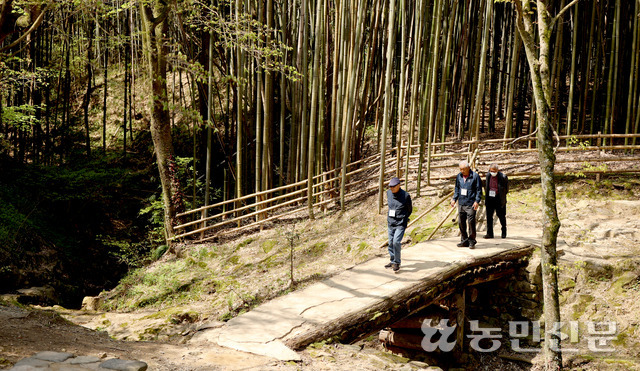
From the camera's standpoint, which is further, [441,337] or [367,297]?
[441,337]

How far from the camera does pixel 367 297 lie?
4.77m

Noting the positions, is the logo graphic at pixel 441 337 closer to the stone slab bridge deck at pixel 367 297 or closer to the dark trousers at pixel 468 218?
the stone slab bridge deck at pixel 367 297

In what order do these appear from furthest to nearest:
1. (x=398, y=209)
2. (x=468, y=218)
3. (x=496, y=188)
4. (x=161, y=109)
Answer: (x=161, y=109) → (x=496, y=188) → (x=468, y=218) → (x=398, y=209)

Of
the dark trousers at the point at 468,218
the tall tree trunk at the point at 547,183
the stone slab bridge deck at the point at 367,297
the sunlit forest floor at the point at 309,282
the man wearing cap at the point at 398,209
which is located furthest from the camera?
the dark trousers at the point at 468,218

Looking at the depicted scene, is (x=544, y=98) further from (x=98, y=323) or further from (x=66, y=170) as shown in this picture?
(x=66, y=170)

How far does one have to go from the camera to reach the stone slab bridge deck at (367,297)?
4.11 metres

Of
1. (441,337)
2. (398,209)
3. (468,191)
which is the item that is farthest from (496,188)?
(441,337)

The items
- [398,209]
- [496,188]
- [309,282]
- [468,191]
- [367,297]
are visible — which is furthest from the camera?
[309,282]

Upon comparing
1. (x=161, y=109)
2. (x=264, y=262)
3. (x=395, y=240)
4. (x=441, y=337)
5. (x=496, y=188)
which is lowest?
(x=441, y=337)

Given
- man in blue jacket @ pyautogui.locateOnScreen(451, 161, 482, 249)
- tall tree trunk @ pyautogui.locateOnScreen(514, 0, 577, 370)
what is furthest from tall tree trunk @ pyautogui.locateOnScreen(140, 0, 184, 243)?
tall tree trunk @ pyautogui.locateOnScreen(514, 0, 577, 370)

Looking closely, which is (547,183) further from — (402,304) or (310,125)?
(310,125)

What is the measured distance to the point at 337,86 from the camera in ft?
30.4

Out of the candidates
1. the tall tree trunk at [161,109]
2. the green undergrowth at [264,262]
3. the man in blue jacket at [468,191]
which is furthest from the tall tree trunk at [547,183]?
the tall tree trunk at [161,109]

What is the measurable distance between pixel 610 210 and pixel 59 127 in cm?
1528
